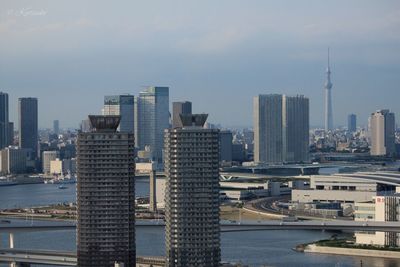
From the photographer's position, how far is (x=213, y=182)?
35.8ft

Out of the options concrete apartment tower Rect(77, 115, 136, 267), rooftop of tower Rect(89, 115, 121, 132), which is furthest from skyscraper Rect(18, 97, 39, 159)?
concrete apartment tower Rect(77, 115, 136, 267)

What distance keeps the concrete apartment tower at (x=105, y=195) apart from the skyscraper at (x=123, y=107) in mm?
28051

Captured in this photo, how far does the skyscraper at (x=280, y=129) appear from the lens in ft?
124

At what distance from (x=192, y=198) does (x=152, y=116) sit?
30394 mm

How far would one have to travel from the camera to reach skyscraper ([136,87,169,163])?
133ft

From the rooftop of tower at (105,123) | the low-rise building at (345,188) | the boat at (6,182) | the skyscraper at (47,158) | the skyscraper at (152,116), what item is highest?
the skyscraper at (152,116)

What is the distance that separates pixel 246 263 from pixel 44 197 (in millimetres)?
13290

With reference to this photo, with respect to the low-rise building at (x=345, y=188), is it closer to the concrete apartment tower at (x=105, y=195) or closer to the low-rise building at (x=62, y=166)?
the concrete apartment tower at (x=105, y=195)

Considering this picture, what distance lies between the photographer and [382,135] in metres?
42.3

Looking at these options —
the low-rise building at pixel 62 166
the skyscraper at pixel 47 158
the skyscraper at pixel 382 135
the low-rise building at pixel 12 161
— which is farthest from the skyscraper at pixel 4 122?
the skyscraper at pixel 382 135

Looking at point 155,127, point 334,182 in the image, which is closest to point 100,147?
point 334,182

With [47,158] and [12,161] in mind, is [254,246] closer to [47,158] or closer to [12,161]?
[12,161]

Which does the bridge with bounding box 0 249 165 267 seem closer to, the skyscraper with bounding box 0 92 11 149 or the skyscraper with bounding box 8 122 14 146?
the skyscraper with bounding box 0 92 11 149

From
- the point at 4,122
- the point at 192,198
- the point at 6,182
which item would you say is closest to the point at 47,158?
the point at 4,122
